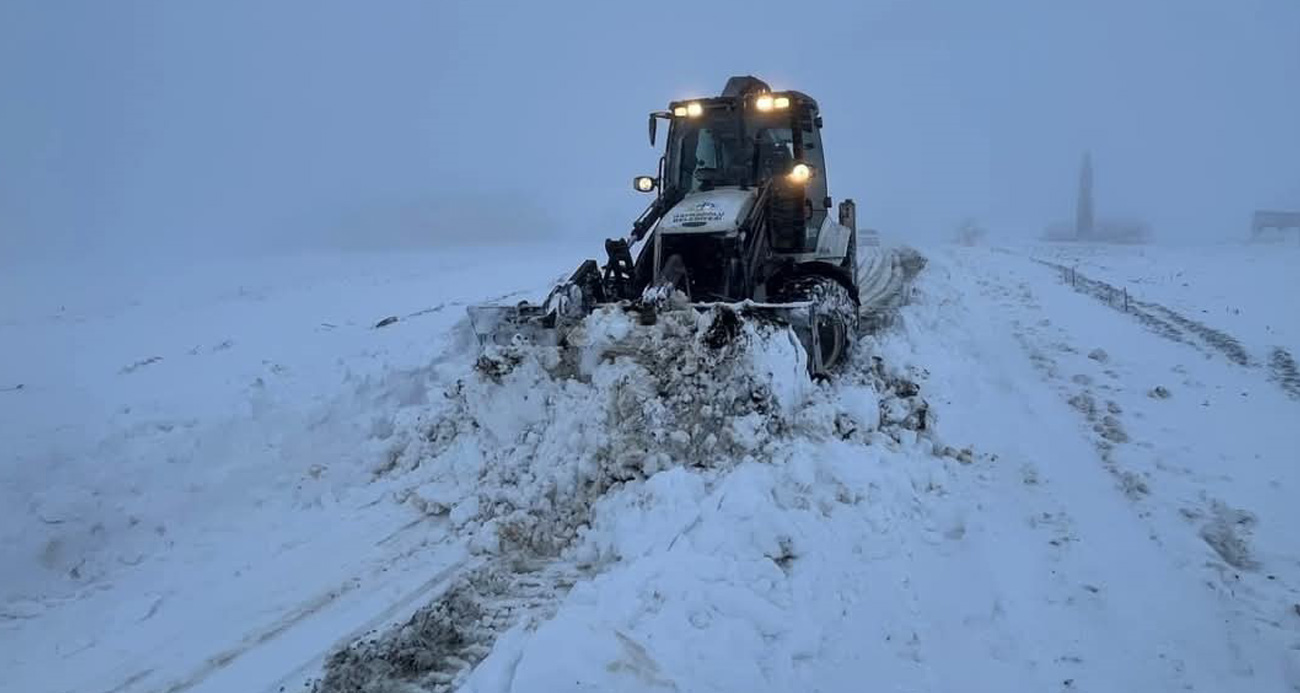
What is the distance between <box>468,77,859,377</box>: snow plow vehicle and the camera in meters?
6.49

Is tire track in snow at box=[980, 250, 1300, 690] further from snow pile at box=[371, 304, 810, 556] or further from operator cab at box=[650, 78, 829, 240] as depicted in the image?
operator cab at box=[650, 78, 829, 240]

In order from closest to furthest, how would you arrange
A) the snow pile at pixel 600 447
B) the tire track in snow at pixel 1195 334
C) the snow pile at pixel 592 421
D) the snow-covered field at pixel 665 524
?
the snow-covered field at pixel 665 524 < the snow pile at pixel 600 447 < the snow pile at pixel 592 421 < the tire track in snow at pixel 1195 334

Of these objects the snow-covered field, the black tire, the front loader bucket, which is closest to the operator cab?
the black tire

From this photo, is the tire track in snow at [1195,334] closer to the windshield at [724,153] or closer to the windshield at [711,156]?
the windshield at [724,153]

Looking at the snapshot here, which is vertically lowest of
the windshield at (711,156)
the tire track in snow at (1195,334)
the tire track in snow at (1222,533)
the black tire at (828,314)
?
the tire track in snow at (1222,533)

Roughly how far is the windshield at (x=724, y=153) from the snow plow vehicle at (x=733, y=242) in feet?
0.04

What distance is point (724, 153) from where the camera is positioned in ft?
28.6

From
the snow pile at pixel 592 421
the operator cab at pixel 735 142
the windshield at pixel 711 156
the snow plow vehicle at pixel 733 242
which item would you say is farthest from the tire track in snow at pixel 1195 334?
the windshield at pixel 711 156

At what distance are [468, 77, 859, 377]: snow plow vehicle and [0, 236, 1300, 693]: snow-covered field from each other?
1.78 feet

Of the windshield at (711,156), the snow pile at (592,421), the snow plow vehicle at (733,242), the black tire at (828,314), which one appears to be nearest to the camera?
the snow pile at (592,421)

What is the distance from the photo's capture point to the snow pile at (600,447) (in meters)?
4.04

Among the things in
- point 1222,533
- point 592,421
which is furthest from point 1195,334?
point 592,421

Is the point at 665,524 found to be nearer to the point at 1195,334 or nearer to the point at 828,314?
the point at 828,314

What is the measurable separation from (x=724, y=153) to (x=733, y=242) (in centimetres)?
190
